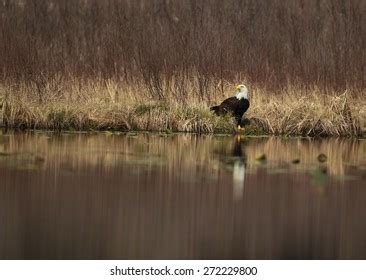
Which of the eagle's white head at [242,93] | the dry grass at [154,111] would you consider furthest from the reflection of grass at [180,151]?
the eagle's white head at [242,93]

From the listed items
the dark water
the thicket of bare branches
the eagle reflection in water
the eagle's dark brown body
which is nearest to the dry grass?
the eagle's dark brown body

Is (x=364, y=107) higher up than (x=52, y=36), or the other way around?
(x=52, y=36)

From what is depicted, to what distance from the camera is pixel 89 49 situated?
647 inches

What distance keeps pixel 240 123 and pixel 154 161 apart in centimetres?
405

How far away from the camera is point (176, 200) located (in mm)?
9078

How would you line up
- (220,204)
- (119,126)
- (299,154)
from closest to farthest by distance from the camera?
(220,204), (299,154), (119,126)

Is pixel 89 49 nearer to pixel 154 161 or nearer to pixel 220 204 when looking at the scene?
pixel 154 161

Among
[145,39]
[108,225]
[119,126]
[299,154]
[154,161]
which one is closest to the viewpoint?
[108,225]

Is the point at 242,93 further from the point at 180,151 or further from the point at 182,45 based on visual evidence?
the point at 180,151

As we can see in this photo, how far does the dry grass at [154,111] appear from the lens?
1491 centimetres

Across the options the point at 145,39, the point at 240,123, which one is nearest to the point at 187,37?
the point at 145,39

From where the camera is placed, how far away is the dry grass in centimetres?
1491

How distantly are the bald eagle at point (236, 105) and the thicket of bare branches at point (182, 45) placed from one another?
78 centimetres

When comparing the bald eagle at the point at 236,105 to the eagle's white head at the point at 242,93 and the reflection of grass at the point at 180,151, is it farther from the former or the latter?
the reflection of grass at the point at 180,151
